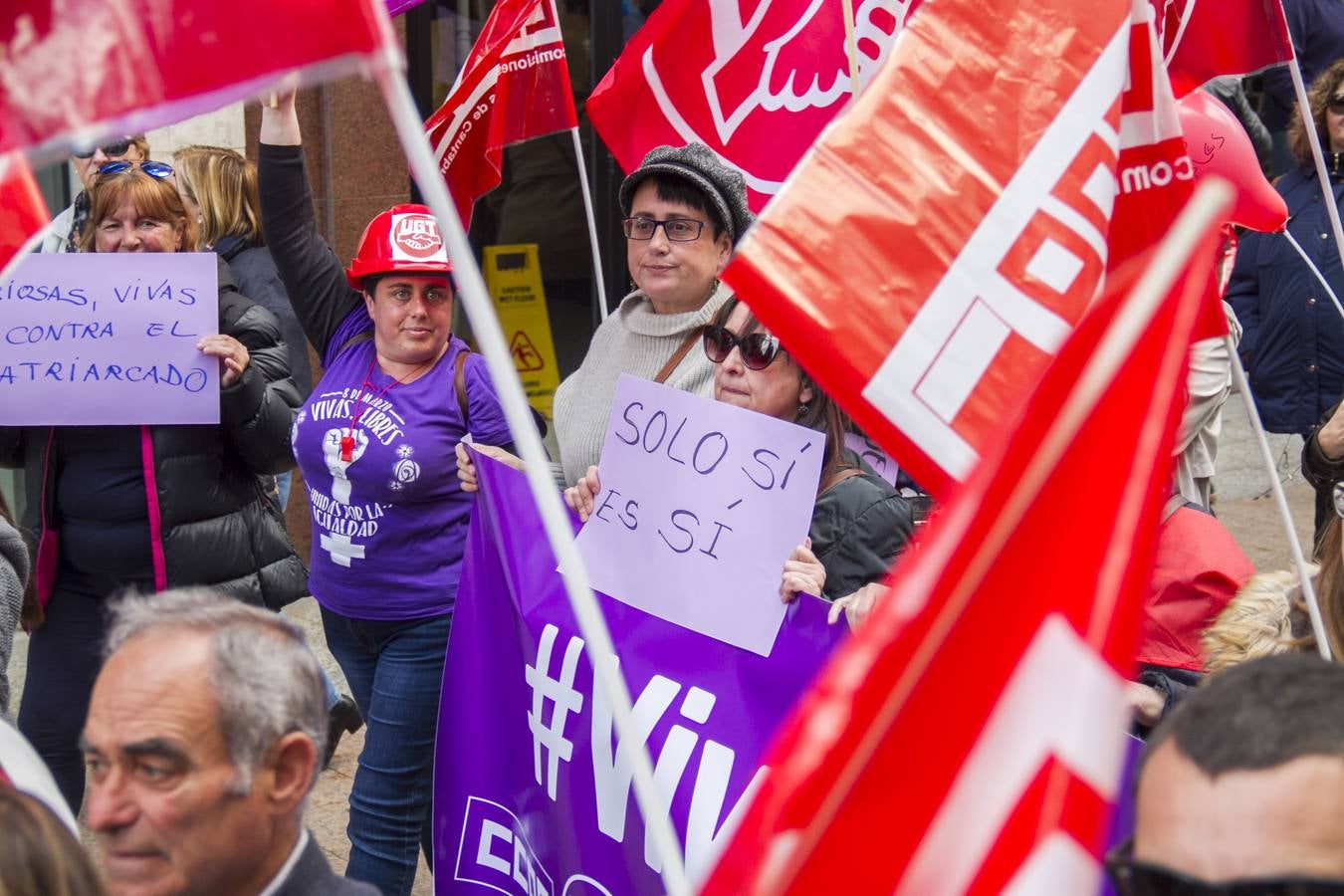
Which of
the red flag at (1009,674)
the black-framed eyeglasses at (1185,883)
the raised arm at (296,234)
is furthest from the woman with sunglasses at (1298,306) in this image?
the black-framed eyeglasses at (1185,883)

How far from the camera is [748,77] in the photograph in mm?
4285

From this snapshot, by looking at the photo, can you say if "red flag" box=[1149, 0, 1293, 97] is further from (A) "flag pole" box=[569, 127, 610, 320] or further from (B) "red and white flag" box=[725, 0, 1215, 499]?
(A) "flag pole" box=[569, 127, 610, 320]

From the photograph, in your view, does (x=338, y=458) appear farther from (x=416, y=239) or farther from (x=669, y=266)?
(x=669, y=266)

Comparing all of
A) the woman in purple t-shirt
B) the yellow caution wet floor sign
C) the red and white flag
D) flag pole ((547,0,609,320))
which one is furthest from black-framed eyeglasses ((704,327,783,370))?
the yellow caution wet floor sign

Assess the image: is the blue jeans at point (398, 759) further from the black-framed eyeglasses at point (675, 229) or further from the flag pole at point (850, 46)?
the flag pole at point (850, 46)

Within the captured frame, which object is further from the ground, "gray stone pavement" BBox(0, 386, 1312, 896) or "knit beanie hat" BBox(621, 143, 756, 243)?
"knit beanie hat" BBox(621, 143, 756, 243)

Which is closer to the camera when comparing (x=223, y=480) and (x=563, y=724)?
(x=563, y=724)

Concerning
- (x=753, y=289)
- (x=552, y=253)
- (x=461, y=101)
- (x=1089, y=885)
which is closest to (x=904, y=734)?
(x=1089, y=885)

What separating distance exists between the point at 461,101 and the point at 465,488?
172 cm

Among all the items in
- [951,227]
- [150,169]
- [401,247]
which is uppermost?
[951,227]

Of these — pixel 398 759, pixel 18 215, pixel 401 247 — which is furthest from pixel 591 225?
pixel 18 215

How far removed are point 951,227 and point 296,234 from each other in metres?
2.40

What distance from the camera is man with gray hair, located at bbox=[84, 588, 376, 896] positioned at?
6.85 feet

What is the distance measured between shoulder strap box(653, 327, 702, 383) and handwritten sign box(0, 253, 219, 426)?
1242 mm
